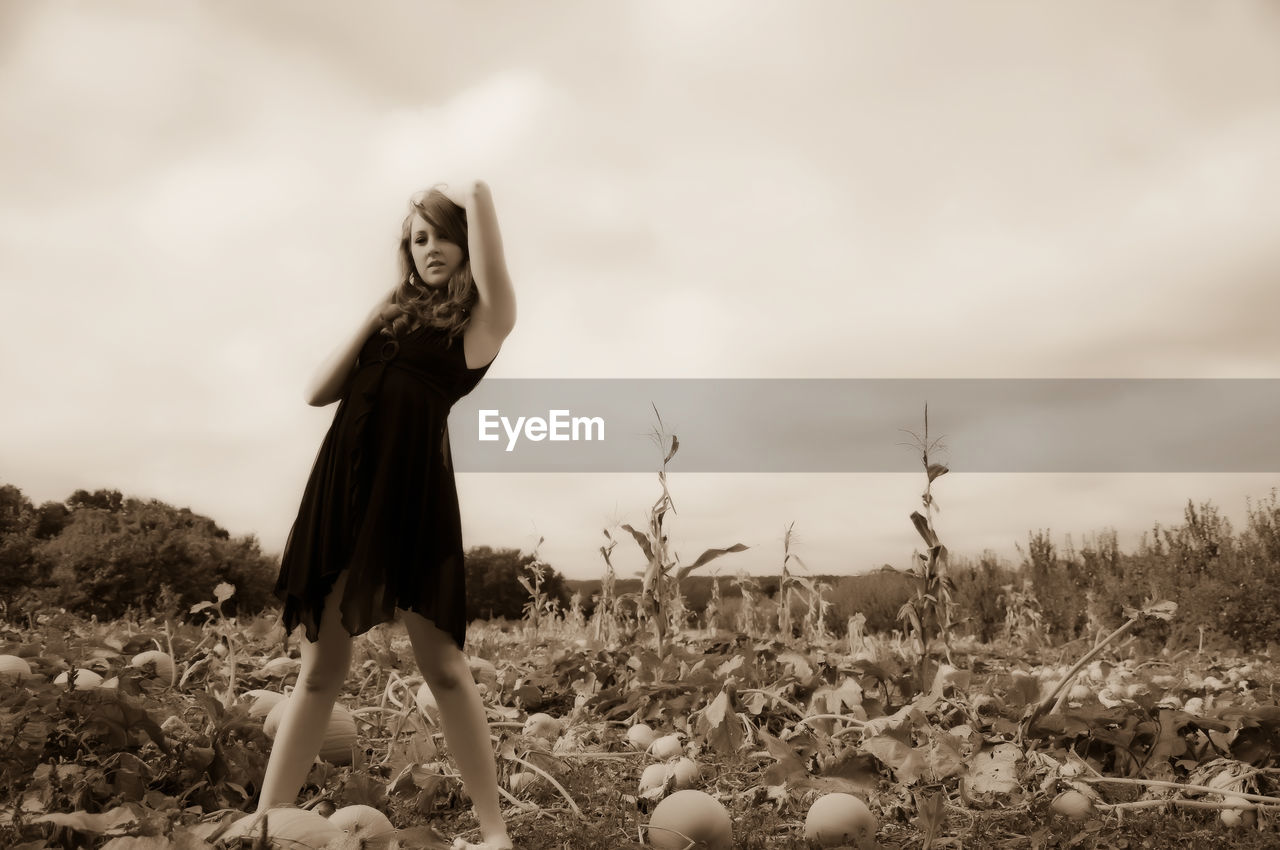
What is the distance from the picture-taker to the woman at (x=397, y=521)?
213cm

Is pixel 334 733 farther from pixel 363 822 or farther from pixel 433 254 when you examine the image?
pixel 433 254

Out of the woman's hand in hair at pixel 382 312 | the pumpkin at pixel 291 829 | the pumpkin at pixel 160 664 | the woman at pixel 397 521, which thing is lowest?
the pumpkin at pixel 291 829

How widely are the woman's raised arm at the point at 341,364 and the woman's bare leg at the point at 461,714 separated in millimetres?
577

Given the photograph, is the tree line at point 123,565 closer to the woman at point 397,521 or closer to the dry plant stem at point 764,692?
the dry plant stem at point 764,692

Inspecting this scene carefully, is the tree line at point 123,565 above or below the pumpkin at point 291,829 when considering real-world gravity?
above

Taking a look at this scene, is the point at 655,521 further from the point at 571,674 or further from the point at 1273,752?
the point at 1273,752

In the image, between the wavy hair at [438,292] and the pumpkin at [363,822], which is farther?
the wavy hair at [438,292]

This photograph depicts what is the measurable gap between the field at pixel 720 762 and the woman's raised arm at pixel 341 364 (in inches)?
37.3

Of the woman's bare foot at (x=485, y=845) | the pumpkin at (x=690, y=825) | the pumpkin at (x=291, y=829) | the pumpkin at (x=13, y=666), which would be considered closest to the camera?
the pumpkin at (x=291, y=829)

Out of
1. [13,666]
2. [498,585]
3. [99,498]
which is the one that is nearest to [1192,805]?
[13,666]

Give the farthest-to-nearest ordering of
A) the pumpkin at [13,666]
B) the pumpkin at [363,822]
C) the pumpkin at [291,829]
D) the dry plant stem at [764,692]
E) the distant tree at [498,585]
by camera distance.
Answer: the distant tree at [498,585] → the pumpkin at [13,666] → the dry plant stem at [764,692] → the pumpkin at [363,822] → the pumpkin at [291,829]

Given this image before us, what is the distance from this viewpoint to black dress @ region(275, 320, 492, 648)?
2111mm

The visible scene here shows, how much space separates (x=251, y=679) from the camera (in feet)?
13.1

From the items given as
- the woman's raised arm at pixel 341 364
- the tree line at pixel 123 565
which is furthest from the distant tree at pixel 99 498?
the woman's raised arm at pixel 341 364
